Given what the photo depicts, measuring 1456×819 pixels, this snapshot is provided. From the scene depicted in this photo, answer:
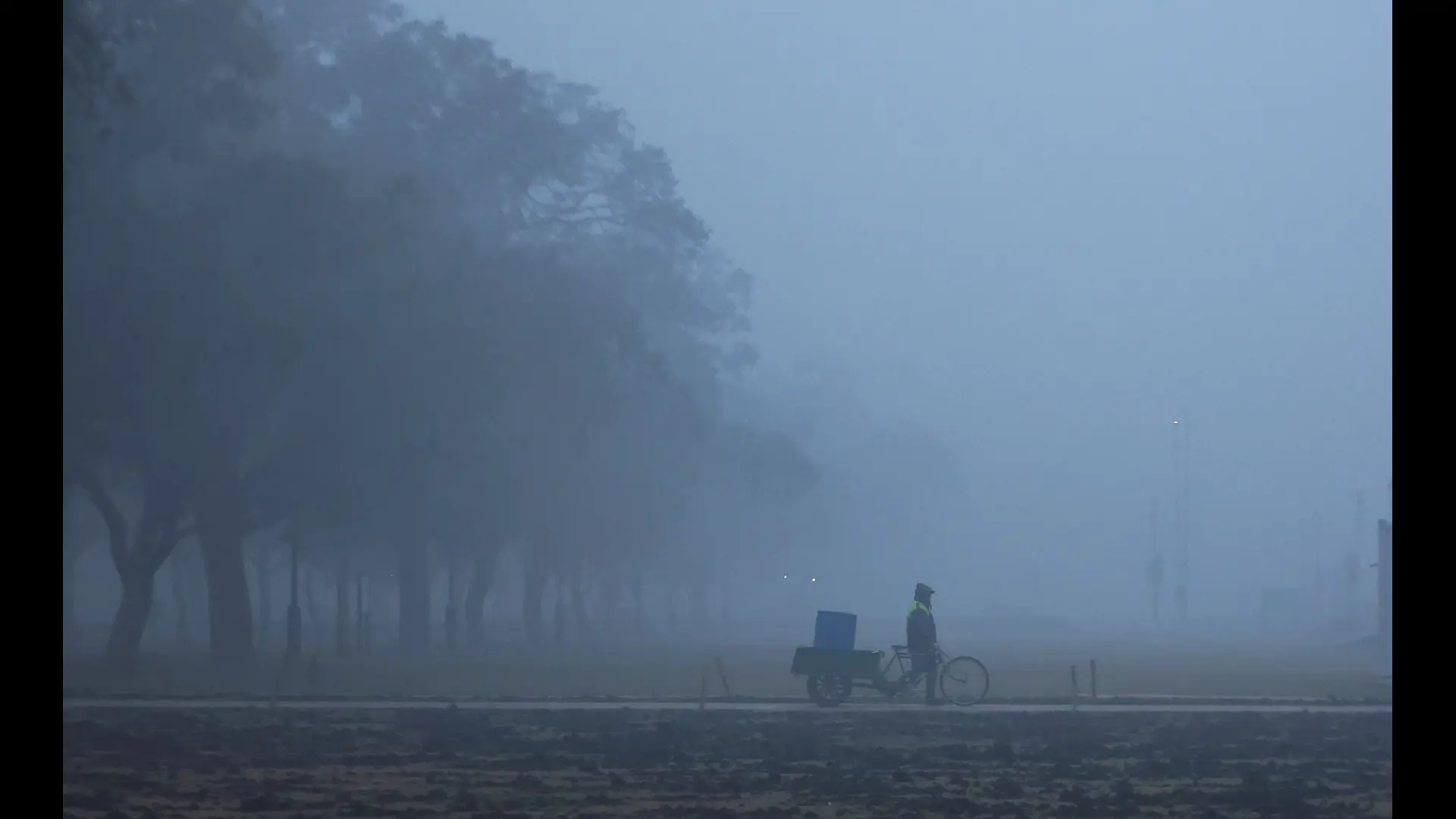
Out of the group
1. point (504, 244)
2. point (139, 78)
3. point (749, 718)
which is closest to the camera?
point (749, 718)

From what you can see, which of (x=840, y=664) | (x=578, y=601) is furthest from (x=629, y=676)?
(x=578, y=601)

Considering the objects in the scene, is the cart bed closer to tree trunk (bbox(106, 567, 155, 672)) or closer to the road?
the road

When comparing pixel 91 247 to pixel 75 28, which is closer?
pixel 75 28

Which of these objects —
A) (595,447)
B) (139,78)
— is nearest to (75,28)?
(139,78)

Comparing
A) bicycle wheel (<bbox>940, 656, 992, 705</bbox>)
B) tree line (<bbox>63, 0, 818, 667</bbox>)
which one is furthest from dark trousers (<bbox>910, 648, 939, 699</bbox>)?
tree line (<bbox>63, 0, 818, 667</bbox>)

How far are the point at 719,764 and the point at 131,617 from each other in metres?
21.3

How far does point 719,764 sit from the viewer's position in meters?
19.4

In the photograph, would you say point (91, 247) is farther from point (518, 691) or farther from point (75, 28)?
point (75, 28)

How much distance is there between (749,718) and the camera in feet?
82.2

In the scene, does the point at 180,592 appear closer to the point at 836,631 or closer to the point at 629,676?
the point at 629,676

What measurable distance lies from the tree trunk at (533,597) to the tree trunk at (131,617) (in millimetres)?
22215

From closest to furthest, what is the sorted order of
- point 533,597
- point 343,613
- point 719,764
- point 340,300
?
point 719,764, point 340,300, point 343,613, point 533,597
